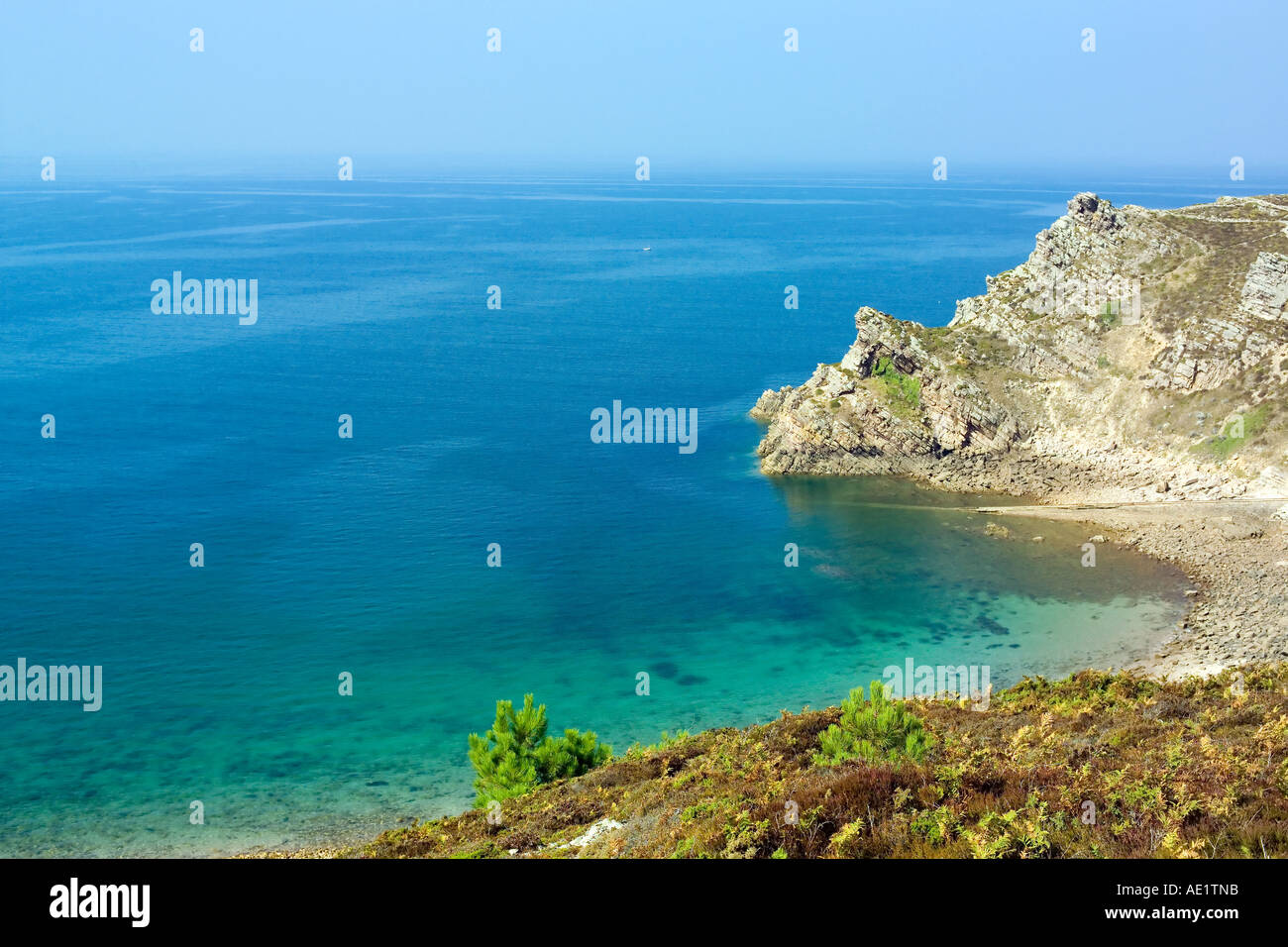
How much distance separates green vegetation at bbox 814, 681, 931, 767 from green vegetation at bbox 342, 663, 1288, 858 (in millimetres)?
580

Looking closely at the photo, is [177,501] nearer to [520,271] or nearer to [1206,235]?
[1206,235]

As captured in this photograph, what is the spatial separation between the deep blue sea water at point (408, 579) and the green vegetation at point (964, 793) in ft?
46.0

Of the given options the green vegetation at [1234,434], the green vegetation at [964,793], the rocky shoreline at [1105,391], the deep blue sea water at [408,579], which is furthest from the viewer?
the green vegetation at [1234,434]

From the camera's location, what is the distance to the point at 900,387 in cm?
7244

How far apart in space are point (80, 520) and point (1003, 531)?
5531cm

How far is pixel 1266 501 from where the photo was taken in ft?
191

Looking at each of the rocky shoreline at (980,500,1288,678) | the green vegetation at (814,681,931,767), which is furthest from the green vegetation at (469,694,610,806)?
the rocky shoreline at (980,500,1288,678)

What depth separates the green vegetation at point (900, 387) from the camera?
71938 mm

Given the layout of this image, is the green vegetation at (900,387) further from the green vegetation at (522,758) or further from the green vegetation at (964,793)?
the green vegetation at (522,758)

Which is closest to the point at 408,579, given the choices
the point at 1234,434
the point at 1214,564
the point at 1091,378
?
the point at 1214,564

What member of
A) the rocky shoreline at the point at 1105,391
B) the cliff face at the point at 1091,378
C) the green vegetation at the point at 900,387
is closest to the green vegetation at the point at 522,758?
the rocky shoreline at the point at 1105,391
